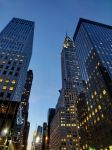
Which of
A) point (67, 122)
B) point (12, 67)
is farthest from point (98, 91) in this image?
point (67, 122)

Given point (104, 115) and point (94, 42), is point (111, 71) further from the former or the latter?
point (94, 42)

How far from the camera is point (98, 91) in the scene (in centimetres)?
8156

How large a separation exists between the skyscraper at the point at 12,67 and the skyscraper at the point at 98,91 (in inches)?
1604

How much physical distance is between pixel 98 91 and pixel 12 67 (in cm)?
4847

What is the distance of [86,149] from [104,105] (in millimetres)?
33006

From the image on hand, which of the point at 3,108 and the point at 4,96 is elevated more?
the point at 4,96

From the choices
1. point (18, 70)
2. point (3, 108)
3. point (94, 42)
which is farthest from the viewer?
point (94, 42)

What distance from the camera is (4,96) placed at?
2518 inches

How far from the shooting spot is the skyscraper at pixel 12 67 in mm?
30538

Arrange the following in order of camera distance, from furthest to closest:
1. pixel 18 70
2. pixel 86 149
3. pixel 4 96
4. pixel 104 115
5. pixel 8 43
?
1. pixel 8 43
2. pixel 86 149
3. pixel 18 70
4. pixel 104 115
5. pixel 4 96

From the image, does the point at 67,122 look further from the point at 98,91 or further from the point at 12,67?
the point at 12,67

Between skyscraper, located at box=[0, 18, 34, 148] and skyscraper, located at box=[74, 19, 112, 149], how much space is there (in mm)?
40754

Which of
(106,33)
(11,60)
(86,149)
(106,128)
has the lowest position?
(86,149)

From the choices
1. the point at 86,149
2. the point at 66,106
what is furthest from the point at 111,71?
the point at 66,106
